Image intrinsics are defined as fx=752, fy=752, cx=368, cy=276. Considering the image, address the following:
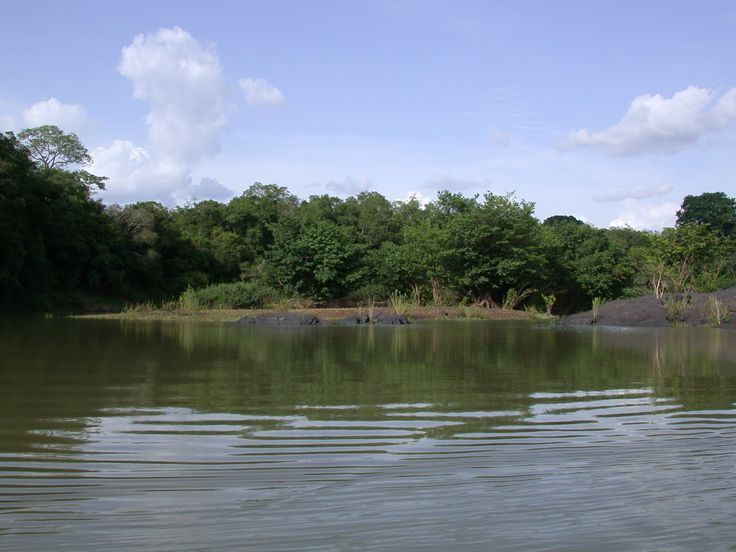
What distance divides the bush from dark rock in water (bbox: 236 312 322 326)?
6350 millimetres

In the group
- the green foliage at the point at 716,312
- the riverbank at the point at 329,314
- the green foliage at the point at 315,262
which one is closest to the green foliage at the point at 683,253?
the green foliage at the point at 716,312

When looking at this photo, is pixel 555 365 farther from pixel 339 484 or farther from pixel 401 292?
pixel 401 292

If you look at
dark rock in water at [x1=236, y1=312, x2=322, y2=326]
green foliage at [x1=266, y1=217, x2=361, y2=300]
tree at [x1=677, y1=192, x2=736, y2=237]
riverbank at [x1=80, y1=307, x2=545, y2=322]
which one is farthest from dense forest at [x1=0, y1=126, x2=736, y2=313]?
tree at [x1=677, y1=192, x2=736, y2=237]

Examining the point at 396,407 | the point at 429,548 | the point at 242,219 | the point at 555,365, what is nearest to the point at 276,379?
the point at 396,407

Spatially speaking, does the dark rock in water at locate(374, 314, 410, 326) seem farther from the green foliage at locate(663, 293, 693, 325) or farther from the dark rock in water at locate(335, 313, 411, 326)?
the green foliage at locate(663, 293, 693, 325)

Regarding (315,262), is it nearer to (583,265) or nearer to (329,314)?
(329,314)

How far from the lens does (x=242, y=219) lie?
48781mm

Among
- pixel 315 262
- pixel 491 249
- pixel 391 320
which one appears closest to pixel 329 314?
pixel 391 320

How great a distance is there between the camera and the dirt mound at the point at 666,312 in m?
23.9

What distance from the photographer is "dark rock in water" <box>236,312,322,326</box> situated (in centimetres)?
2380

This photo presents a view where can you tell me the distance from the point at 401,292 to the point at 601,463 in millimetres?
34265

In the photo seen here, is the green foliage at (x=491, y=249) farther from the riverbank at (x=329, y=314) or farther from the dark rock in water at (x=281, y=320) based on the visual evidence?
the dark rock in water at (x=281, y=320)

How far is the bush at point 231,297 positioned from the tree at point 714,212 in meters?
44.1

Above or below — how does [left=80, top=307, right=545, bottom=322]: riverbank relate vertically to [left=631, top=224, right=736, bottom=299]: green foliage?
below
